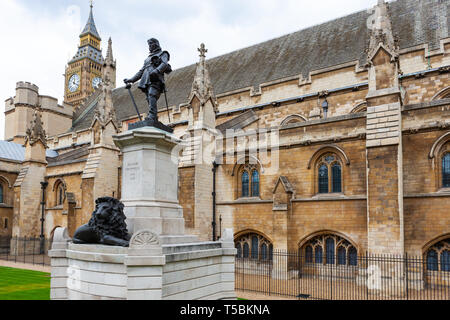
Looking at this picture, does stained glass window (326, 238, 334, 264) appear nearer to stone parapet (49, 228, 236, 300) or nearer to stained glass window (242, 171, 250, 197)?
stained glass window (242, 171, 250, 197)

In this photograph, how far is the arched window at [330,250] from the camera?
1559cm

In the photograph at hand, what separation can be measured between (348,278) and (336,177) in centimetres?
435

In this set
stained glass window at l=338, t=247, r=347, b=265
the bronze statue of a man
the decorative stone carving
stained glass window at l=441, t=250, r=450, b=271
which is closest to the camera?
the decorative stone carving

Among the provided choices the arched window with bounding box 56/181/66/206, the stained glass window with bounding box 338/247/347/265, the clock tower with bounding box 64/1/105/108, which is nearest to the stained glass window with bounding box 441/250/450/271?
the stained glass window with bounding box 338/247/347/265

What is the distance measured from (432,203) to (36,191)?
91.7 feet

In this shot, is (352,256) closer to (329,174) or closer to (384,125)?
(329,174)

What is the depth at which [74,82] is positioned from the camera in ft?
236

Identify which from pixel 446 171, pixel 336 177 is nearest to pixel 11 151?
pixel 336 177

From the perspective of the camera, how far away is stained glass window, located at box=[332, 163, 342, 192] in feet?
54.0

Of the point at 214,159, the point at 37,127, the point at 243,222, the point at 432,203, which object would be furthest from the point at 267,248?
the point at 37,127

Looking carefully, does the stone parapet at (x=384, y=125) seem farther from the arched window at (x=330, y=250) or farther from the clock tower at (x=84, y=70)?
the clock tower at (x=84, y=70)

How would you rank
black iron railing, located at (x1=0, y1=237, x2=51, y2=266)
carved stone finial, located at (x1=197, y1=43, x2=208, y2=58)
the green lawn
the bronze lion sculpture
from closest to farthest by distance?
the bronze lion sculpture
the green lawn
carved stone finial, located at (x1=197, y1=43, x2=208, y2=58)
black iron railing, located at (x1=0, y1=237, x2=51, y2=266)

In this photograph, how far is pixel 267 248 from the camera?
59.0 feet
